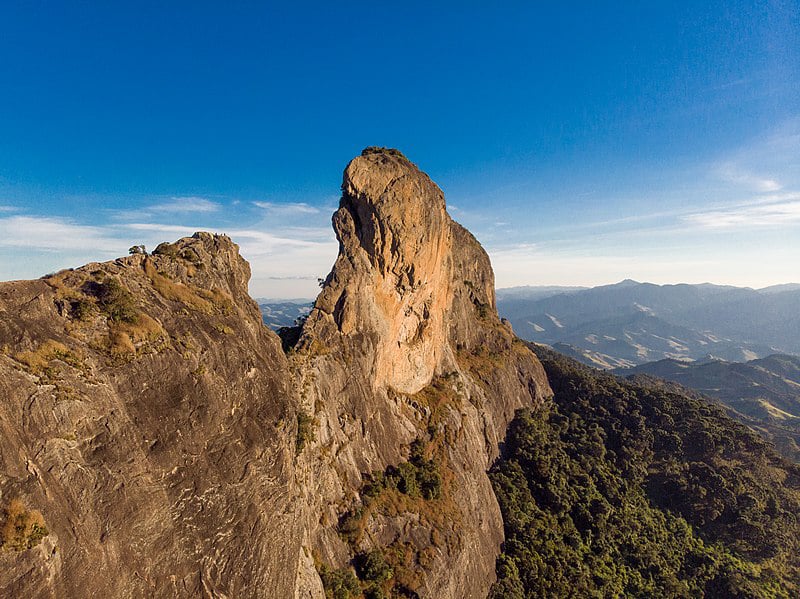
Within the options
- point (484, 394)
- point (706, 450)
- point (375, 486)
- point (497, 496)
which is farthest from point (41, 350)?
point (706, 450)

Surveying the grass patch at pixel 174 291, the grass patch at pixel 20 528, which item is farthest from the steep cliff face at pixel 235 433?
the grass patch at pixel 174 291

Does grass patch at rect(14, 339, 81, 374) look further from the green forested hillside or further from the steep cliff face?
the green forested hillside

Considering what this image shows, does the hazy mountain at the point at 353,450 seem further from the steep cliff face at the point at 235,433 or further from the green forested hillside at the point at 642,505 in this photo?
the green forested hillside at the point at 642,505

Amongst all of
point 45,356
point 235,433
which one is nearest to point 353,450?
point 235,433

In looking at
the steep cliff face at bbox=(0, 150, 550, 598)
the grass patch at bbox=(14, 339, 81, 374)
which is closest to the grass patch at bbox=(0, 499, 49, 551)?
the steep cliff face at bbox=(0, 150, 550, 598)

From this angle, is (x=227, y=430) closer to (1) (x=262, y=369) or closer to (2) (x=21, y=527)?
(1) (x=262, y=369)

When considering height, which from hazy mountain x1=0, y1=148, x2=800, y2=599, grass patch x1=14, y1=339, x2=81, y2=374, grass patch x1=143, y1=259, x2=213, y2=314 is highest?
grass patch x1=143, y1=259, x2=213, y2=314
